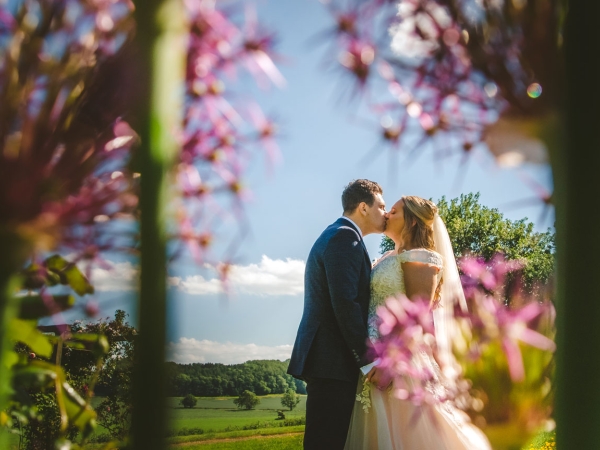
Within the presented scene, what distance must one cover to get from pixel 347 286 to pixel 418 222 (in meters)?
0.89

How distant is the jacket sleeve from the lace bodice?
143 millimetres

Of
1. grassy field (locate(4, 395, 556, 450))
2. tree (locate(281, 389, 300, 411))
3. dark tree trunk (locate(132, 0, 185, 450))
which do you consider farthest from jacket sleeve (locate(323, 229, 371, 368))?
tree (locate(281, 389, 300, 411))

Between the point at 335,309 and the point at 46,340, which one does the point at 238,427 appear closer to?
the point at 335,309

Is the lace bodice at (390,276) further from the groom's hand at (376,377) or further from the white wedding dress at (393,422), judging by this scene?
the groom's hand at (376,377)

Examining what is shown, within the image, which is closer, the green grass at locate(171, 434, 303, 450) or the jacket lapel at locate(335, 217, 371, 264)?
the jacket lapel at locate(335, 217, 371, 264)

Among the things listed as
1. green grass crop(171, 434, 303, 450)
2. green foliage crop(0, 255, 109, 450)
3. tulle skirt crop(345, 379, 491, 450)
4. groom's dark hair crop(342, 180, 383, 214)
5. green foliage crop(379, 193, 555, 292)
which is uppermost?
green foliage crop(379, 193, 555, 292)

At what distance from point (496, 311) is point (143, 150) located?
0.59m

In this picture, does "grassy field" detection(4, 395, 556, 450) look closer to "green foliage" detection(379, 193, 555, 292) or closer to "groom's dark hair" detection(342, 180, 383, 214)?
"green foliage" detection(379, 193, 555, 292)

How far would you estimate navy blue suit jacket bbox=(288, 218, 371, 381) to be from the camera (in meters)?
3.06

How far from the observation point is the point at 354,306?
3078 millimetres

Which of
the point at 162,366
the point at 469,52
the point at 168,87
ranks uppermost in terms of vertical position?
the point at 469,52

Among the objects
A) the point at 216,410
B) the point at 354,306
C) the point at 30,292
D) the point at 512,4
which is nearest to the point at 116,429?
the point at 354,306

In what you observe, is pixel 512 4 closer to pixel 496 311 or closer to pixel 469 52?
pixel 469 52

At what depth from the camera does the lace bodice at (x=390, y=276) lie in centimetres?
332
